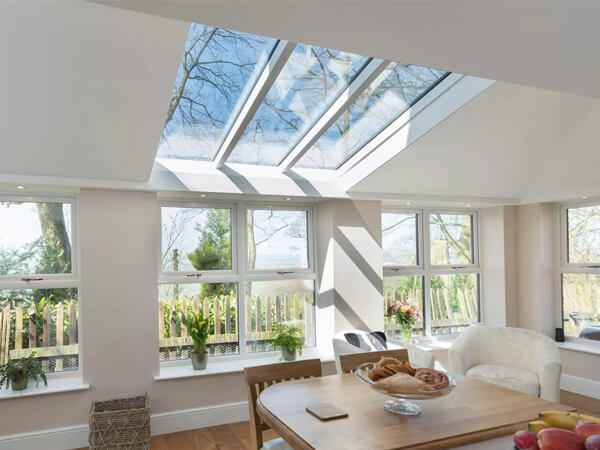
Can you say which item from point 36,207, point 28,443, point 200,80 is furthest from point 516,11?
point 28,443

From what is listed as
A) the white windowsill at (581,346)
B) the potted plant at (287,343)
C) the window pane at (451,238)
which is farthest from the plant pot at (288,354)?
the white windowsill at (581,346)

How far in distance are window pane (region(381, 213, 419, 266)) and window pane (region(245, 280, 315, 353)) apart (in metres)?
1.07

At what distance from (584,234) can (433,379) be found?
4.13 m

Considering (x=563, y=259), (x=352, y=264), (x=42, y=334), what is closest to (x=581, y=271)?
(x=563, y=259)

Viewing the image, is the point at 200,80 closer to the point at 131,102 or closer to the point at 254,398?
the point at 131,102

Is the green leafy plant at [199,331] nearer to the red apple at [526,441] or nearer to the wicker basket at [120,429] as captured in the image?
the wicker basket at [120,429]

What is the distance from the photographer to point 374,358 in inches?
114

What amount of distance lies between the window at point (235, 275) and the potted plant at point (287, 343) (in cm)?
31

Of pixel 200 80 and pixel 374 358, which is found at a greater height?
pixel 200 80

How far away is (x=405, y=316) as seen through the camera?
5.04 meters

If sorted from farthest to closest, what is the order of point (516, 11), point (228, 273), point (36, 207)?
point (228, 273) → point (36, 207) → point (516, 11)

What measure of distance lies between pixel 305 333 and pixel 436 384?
3068mm

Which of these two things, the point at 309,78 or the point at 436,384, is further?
the point at 309,78

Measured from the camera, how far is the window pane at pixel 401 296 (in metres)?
Result: 5.32
